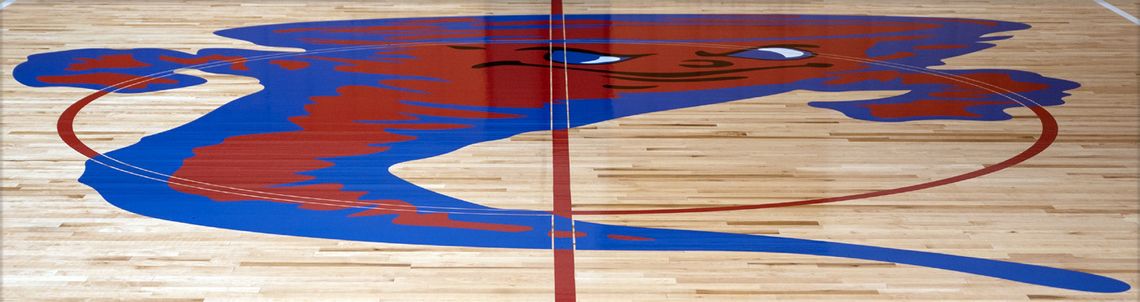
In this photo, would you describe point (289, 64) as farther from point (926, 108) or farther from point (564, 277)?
point (926, 108)

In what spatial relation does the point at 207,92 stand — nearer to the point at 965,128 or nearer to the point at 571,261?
the point at 571,261

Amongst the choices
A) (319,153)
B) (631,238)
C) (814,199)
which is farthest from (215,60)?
(814,199)

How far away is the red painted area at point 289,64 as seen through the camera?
4.51 metres

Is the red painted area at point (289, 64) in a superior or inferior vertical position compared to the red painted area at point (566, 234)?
superior

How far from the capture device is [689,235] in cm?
294

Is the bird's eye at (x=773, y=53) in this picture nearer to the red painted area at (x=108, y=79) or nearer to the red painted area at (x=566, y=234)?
the red painted area at (x=566, y=234)

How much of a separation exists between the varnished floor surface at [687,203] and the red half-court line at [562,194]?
0.02 meters

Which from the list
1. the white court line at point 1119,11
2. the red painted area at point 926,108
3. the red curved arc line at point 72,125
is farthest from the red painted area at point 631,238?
the white court line at point 1119,11

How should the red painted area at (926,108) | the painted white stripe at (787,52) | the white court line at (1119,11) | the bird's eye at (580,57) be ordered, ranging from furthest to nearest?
the white court line at (1119,11) < the painted white stripe at (787,52) < the bird's eye at (580,57) < the red painted area at (926,108)

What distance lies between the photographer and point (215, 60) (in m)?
4.59

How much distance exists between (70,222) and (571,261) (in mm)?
1316

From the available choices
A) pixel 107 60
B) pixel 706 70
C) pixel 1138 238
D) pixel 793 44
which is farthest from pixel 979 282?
pixel 107 60

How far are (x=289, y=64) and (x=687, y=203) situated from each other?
207cm

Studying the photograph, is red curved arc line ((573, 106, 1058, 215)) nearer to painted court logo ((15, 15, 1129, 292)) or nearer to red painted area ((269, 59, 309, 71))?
painted court logo ((15, 15, 1129, 292))
